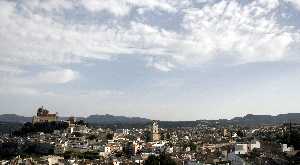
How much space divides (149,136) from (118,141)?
16.8 m

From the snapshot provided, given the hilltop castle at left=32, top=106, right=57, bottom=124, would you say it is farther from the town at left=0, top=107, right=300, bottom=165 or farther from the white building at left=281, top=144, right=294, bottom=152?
the white building at left=281, top=144, right=294, bottom=152

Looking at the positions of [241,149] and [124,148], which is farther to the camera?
[124,148]

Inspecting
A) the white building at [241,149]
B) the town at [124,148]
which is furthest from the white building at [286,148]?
the white building at [241,149]

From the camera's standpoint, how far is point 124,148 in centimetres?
9719

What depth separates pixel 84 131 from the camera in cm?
11681

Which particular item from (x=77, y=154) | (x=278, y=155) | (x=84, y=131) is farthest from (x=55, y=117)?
(x=278, y=155)

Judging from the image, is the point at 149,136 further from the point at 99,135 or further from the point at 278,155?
the point at 278,155

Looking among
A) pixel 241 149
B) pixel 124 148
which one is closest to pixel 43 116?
pixel 124 148

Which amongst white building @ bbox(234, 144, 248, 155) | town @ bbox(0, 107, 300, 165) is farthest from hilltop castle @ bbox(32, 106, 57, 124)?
white building @ bbox(234, 144, 248, 155)

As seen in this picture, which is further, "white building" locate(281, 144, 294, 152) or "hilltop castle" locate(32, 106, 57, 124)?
"hilltop castle" locate(32, 106, 57, 124)

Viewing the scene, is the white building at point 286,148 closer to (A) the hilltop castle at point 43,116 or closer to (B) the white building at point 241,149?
(B) the white building at point 241,149

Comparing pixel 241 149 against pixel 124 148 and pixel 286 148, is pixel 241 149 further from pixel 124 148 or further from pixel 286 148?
pixel 124 148

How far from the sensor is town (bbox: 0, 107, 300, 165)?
70.7 metres

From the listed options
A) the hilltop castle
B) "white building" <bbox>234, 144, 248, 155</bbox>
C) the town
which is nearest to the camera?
the town
